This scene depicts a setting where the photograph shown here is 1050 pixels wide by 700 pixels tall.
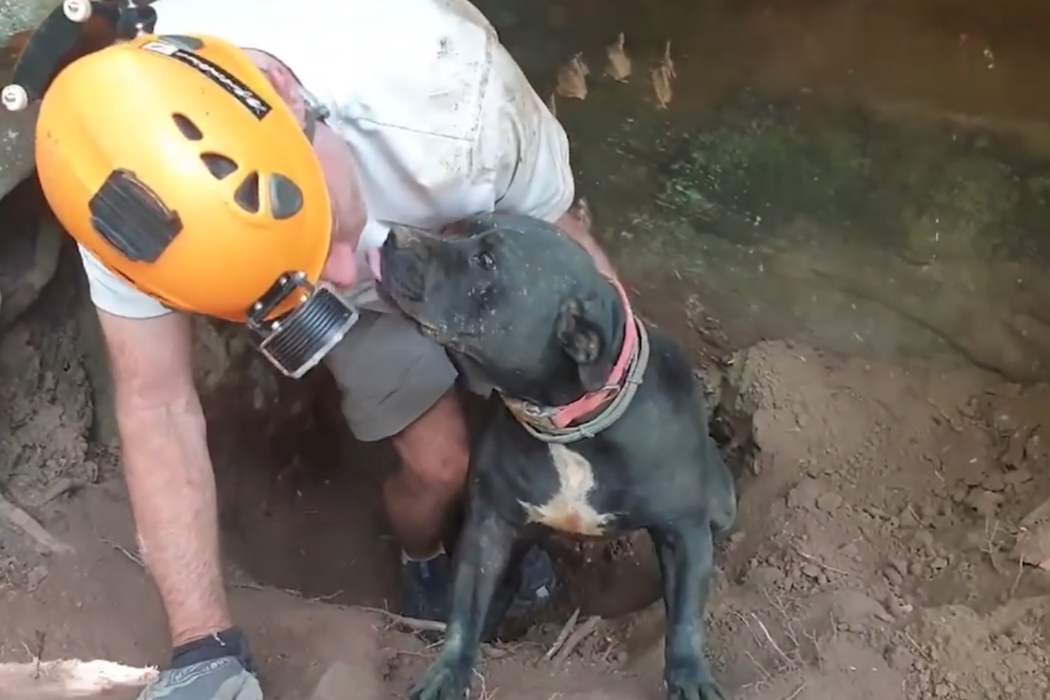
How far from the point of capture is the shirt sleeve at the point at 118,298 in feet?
6.01

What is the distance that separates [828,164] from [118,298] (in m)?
1.34

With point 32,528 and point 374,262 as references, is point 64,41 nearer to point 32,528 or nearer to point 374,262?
point 374,262

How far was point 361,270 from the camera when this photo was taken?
1.82 meters

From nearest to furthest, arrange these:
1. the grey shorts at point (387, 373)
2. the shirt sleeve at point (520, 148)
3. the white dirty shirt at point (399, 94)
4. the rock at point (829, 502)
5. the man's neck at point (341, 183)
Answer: the man's neck at point (341, 183), the white dirty shirt at point (399, 94), the shirt sleeve at point (520, 148), the grey shorts at point (387, 373), the rock at point (829, 502)

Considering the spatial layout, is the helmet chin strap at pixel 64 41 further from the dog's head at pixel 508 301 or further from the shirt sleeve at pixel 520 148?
the shirt sleeve at pixel 520 148

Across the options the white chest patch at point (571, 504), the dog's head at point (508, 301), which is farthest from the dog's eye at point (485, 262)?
the white chest patch at point (571, 504)

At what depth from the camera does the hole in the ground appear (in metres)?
2.62

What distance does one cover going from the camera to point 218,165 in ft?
4.71

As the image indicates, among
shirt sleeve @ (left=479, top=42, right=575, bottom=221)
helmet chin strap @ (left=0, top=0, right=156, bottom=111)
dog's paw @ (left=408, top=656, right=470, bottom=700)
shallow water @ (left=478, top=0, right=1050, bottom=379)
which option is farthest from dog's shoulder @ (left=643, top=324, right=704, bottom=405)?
helmet chin strap @ (left=0, top=0, right=156, bottom=111)

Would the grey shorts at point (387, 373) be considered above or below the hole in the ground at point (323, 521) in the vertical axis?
above

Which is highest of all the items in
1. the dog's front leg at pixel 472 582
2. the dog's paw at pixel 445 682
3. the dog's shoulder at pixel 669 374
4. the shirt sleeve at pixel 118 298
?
the shirt sleeve at pixel 118 298

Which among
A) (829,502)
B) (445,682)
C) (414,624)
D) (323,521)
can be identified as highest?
(445,682)

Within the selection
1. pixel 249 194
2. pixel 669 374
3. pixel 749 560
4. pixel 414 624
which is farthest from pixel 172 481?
pixel 749 560

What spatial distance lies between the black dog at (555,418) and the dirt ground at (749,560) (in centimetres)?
14
